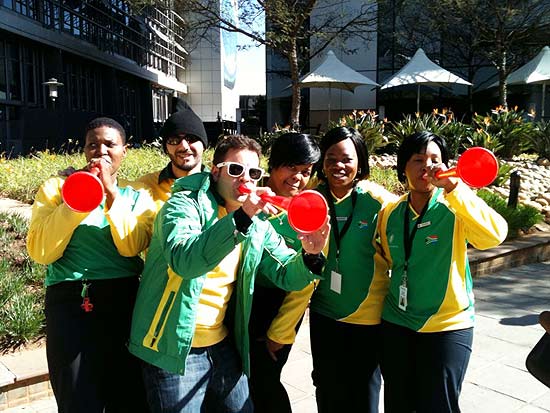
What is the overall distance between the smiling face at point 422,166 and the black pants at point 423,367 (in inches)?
26.2

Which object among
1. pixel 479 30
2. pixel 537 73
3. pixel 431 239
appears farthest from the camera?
pixel 479 30

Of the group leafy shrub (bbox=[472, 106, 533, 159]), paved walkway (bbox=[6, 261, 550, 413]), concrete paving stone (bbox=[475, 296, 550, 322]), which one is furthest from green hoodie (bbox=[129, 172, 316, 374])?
leafy shrub (bbox=[472, 106, 533, 159])

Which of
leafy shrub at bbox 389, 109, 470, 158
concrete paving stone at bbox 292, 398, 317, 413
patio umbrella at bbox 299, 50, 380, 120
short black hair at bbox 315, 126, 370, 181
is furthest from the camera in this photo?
patio umbrella at bbox 299, 50, 380, 120

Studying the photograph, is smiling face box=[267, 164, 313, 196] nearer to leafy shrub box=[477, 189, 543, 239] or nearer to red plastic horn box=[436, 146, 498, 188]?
red plastic horn box=[436, 146, 498, 188]

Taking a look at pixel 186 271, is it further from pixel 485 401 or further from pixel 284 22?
pixel 284 22

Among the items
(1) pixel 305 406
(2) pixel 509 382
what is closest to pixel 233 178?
(1) pixel 305 406

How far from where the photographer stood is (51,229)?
86.6 inches

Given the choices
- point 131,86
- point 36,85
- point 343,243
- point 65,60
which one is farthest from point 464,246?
point 131,86

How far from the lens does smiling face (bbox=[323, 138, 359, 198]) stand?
8.80 feet

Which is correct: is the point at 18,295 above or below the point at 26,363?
above

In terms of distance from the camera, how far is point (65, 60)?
98.4 ft

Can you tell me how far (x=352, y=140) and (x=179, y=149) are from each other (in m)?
1.00

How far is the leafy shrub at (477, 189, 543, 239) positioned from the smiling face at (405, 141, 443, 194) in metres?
5.74

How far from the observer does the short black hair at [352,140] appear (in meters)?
2.72
